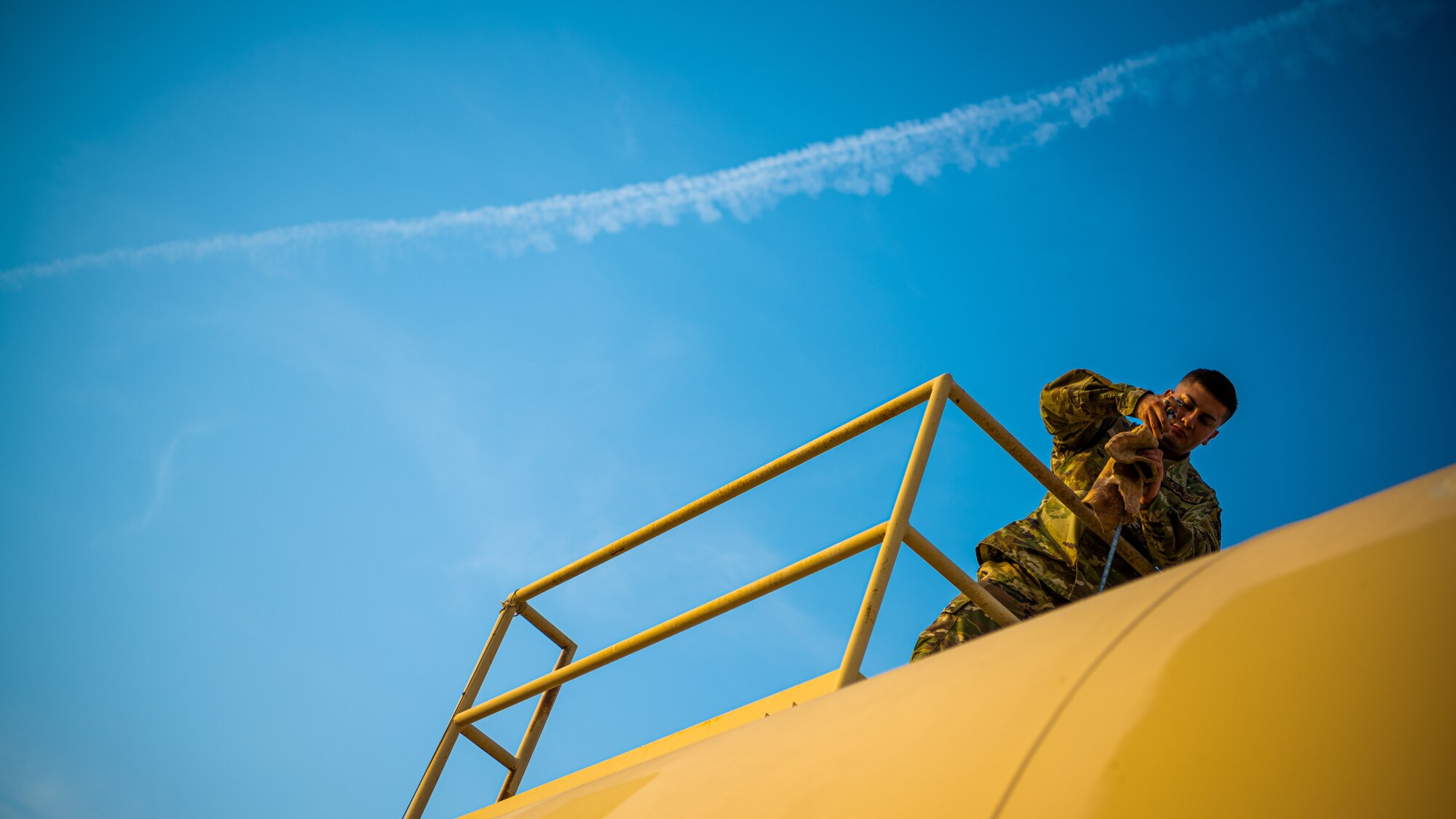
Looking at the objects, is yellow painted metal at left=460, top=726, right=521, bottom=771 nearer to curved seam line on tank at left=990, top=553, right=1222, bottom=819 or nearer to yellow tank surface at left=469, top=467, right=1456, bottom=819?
yellow tank surface at left=469, top=467, right=1456, bottom=819

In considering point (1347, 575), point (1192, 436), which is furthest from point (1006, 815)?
point (1192, 436)

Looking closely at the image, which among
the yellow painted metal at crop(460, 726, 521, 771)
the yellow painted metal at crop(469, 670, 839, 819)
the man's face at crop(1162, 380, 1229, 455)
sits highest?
the man's face at crop(1162, 380, 1229, 455)

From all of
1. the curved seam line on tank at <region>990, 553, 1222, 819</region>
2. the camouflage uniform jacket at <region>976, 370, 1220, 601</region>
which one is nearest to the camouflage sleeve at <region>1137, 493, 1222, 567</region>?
the camouflage uniform jacket at <region>976, 370, 1220, 601</region>

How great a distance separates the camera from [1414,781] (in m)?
1.03

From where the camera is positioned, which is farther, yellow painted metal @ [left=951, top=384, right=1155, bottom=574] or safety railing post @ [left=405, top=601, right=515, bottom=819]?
safety railing post @ [left=405, top=601, right=515, bottom=819]

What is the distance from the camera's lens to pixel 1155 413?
3.87m

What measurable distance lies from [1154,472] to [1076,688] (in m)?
2.31

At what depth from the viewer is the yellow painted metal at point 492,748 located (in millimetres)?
4684

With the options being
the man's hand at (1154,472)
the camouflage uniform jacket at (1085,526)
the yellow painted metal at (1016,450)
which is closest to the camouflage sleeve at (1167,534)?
the camouflage uniform jacket at (1085,526)

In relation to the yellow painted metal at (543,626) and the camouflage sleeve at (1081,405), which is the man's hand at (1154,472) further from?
the yellow painted metal at (543,626)

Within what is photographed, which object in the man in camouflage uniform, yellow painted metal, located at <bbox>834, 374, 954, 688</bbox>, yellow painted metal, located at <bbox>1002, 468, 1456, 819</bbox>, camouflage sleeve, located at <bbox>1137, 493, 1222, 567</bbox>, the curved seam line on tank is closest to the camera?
yellow painted metal, located at <bbox>1002, 468, 1456, 819</bbox>

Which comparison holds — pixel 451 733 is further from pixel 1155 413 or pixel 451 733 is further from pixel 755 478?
pixel 1155 413

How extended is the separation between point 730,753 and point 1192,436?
2791mm

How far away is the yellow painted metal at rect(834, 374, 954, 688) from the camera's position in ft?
8.89
